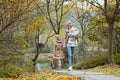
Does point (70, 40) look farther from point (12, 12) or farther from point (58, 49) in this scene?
point (12, 12)

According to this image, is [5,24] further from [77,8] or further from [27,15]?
[77,8]

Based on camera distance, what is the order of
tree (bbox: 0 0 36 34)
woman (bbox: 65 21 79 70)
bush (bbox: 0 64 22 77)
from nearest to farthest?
tree (bbox: 0 0 36 34)
bush (bbox: 0 64 22 77)
woman (bbox: 65 21 79 70)

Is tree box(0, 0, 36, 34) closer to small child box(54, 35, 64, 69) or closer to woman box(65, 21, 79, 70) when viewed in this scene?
woman box(65, 21, 79, 70)

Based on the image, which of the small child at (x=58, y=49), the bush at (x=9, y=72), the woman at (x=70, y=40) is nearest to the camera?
the bush at (x=9, y=72)

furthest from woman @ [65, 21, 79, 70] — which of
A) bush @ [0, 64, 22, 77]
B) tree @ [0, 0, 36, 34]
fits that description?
tree @ [0, 0, 36, 34]

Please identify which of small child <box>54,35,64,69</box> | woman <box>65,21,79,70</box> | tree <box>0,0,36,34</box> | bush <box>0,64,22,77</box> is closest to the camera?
tree <box>0,0,36,34</box>

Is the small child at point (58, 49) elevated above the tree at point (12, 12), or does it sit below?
below

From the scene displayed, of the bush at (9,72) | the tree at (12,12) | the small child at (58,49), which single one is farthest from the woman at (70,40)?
the tree at (12,12)

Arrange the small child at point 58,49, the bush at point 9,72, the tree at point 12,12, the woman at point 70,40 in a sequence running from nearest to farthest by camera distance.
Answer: the tree at point 12,12, the bush at point 9,72, the woman at point 70,40, the small child at point 58,49

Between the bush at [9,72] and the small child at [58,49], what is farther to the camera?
the small child at [58,49]

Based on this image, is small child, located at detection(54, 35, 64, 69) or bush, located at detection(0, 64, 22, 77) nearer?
bush, located at detection(0, 64, 22, 77)

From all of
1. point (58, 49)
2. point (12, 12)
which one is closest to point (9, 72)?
point (58, 49)

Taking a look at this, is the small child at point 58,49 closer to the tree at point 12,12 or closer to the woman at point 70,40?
the woman at point 70,40

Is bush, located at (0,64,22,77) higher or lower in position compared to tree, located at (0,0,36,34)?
lower
